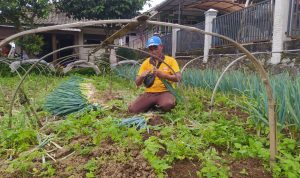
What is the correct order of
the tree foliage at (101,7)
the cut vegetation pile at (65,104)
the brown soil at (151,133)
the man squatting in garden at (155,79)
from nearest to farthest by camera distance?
the brown soil at (151,133)
the man squatting in garden at (155,79)
the cut vegetation pile at (65,104)
the tree foliage at (101,7)

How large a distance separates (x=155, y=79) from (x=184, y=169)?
7.63ft

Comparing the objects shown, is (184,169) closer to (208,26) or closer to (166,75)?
(166,75)

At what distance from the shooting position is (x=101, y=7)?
14133 mm

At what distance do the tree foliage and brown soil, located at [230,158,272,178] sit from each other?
12837mm

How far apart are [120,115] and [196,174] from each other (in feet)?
7.35

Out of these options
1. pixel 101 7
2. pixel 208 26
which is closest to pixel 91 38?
pixel 101 7

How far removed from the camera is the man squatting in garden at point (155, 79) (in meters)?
4.03

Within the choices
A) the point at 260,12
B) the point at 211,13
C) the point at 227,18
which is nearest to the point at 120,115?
the point at 260,12

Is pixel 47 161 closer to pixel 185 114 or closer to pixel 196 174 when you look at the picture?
pixel 196 174

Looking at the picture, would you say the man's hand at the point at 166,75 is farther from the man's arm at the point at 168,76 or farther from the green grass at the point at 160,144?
the green grass at the point at 160,144

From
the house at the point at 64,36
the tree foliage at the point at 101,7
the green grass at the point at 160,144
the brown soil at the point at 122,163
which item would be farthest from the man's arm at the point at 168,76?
the house at the point at 64,36

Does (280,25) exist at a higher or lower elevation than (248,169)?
higher

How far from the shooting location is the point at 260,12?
8.27m

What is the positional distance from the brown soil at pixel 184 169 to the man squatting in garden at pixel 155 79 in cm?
169
